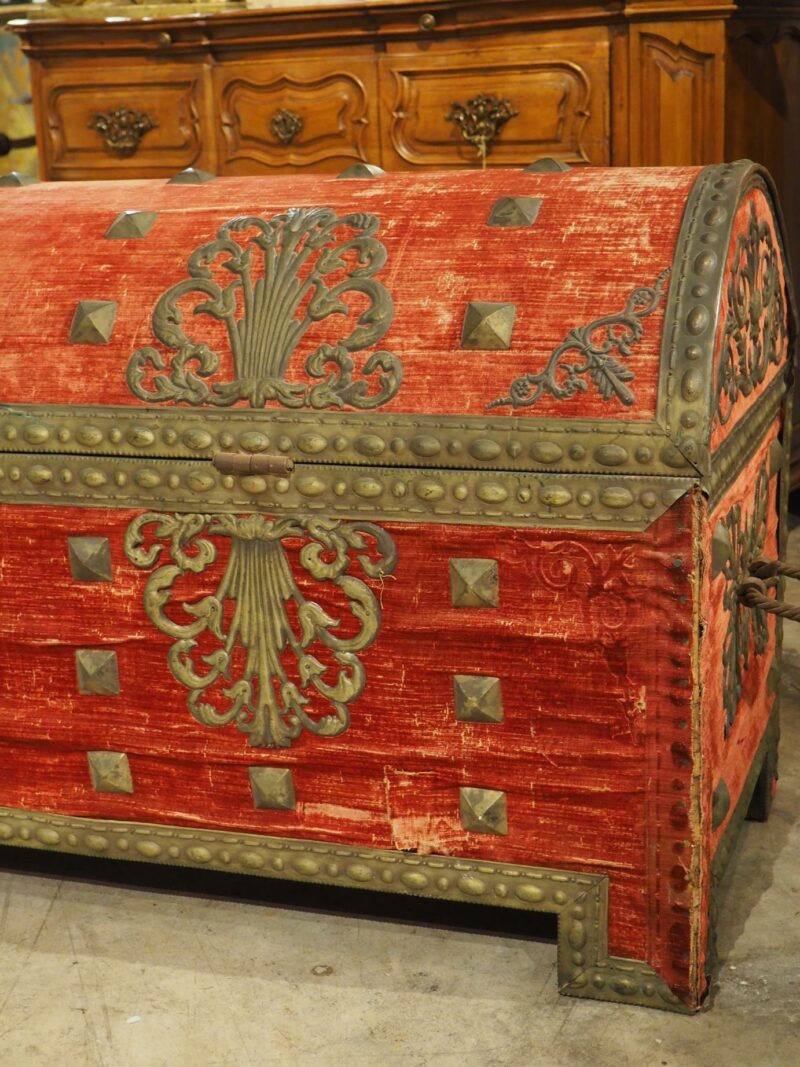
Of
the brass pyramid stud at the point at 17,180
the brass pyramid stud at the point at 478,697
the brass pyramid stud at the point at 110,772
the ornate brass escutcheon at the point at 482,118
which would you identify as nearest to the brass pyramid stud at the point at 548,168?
the brass pyramid stud at the point at 478,697

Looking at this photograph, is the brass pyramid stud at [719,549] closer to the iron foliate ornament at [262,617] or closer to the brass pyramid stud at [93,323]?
the iron foliate ornament at [262,617]

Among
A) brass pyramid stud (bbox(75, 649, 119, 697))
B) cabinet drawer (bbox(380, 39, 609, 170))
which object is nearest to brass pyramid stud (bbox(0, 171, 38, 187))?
brass pyramid stud (bbox(75, 649, 119, 697))

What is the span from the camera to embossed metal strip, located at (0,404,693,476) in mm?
1435

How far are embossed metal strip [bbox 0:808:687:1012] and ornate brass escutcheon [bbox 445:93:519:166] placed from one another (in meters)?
1.67

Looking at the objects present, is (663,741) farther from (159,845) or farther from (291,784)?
(159,845)

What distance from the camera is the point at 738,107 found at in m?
Result: 2.80

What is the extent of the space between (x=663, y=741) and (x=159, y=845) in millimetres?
609

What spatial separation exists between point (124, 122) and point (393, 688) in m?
2.14

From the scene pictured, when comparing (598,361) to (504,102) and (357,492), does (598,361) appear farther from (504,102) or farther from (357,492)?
(504,102)

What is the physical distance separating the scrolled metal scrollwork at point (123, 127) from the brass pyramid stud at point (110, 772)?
6.48 feet

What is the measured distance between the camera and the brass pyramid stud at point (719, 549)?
1.51 meters

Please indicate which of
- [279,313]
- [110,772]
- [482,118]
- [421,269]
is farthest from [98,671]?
[482,118]

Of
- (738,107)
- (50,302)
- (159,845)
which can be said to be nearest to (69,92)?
(738,107)

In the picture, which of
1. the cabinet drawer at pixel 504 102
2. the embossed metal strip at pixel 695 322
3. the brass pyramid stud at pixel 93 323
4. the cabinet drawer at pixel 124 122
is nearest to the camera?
the embossed metal strip at pixel 695 322
